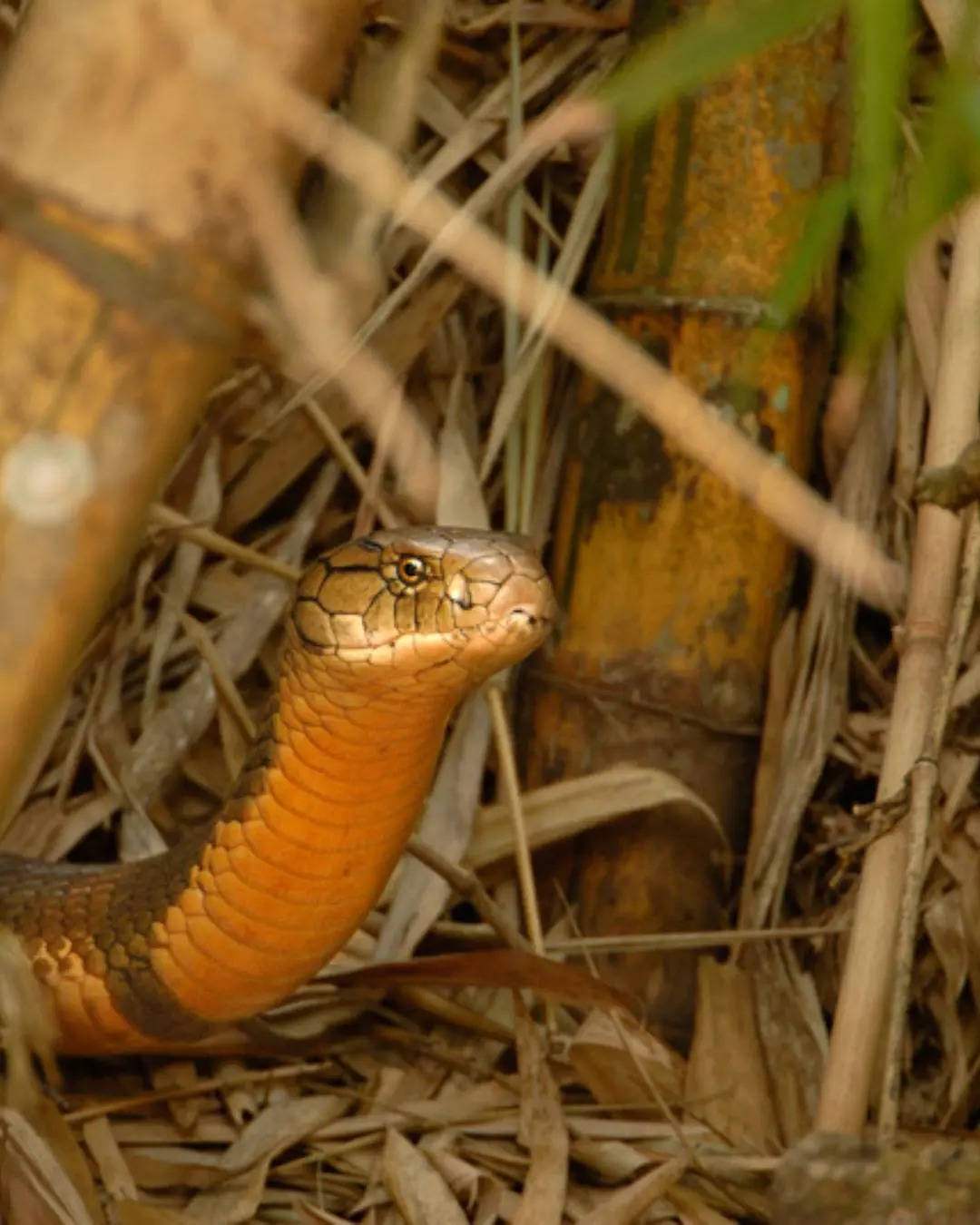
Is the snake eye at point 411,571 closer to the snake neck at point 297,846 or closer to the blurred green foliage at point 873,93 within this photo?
the snake neck at point 297,846

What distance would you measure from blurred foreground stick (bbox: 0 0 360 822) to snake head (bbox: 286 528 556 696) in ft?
3.00

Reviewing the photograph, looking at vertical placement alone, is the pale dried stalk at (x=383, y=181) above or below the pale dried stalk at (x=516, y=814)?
above

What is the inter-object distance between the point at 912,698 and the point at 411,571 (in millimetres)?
586

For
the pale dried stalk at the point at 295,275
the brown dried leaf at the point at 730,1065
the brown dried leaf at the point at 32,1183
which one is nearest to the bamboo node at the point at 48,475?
the pale dried stalk at the point at 295,275

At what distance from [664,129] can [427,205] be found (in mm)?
430

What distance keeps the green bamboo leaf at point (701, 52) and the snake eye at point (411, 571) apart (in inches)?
44.5

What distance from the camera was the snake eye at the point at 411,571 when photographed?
1.96 m

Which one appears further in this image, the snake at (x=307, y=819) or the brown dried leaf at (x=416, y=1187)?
the brown dried leaf at (x=416, y=1187)

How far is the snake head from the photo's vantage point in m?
1.87

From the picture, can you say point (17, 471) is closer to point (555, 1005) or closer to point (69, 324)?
point (69, 324)

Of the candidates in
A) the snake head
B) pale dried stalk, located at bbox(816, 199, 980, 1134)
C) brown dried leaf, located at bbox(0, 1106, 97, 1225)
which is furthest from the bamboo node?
pale dried stalk, located at bbox(816, 199, 980, 1134)

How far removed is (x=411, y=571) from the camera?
1974 mm

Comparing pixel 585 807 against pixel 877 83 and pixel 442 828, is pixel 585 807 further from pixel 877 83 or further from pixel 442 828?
pixel 877 83

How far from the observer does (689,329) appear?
8.18ft
